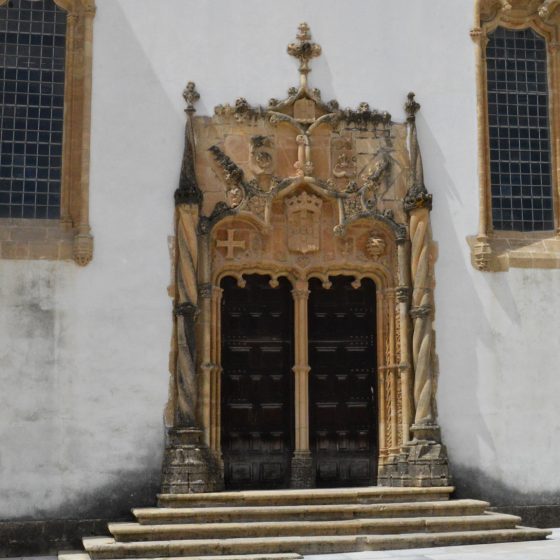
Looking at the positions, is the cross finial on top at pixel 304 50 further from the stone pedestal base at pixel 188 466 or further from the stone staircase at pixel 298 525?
the stone staircase at pixel 298 525

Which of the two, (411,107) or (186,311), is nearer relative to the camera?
(186,311)

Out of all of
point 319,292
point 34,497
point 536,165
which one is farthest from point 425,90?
point 34,497

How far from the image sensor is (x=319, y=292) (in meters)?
15.3

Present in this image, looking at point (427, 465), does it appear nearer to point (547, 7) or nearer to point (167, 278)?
point (167, 278)

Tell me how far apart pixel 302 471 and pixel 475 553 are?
10.7 ft

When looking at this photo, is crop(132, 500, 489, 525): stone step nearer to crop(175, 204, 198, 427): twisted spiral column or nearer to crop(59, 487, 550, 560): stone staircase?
crop(59, 487, 550, 560): stone staircase

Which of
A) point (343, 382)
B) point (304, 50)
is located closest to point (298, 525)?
point (343, 382)

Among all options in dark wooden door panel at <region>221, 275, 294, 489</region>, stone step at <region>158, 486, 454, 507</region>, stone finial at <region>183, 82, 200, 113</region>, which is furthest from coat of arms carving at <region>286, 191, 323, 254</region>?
stone step at <region>158, 486, 454, 507</region>

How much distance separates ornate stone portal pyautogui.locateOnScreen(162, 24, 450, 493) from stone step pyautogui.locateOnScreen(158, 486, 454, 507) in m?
0.62

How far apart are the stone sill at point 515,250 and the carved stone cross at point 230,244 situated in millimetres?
3223

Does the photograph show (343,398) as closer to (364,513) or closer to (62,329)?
(364,513)

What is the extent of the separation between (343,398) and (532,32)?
624cm

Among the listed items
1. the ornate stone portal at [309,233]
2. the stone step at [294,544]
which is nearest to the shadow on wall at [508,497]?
the ornate stone portal at [309,233]

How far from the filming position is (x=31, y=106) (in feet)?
49.2
